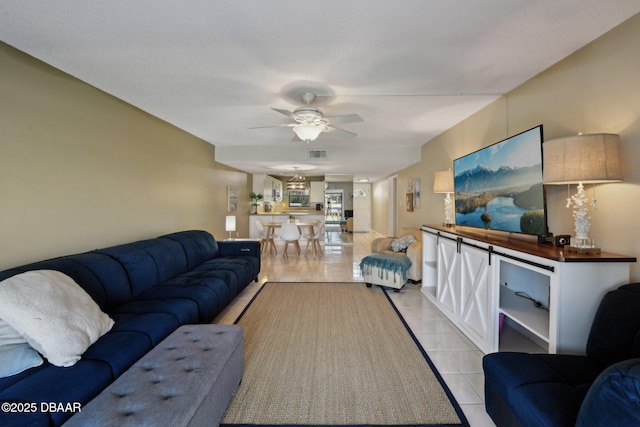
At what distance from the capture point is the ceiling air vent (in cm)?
560

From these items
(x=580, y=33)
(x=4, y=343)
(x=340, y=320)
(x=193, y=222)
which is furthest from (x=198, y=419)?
(x=193, y=222)

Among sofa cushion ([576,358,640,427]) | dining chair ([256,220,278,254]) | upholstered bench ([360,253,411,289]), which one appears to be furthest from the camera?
dining chair ([256,220,278,254])

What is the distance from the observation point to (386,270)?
385cm

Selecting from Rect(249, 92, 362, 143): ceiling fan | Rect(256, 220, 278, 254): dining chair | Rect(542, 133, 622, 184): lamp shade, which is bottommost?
Rect(256, 220, 278, 254): dining chair

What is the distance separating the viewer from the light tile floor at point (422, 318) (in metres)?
1.83

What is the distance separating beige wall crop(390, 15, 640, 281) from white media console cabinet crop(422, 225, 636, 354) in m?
0.25

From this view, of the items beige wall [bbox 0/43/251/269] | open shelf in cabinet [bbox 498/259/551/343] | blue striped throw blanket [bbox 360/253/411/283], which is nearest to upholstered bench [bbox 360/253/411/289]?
blue striped throw blanket [bbox 360/253/411/283]

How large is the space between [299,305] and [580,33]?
3.45 metres

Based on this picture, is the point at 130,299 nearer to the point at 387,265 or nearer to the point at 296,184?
the point at 387,265

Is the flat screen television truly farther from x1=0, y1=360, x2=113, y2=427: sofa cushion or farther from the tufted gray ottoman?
x1=0, y1=360, x2=113, y2=427: sofa cushion

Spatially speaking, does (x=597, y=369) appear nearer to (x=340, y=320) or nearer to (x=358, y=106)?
(x=340, y=320)

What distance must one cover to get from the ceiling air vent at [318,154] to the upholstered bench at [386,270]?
2523mm

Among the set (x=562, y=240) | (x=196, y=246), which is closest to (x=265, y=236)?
(x=196, y=246)

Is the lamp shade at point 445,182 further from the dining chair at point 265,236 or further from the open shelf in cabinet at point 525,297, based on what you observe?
the dining chair at point 265,236
